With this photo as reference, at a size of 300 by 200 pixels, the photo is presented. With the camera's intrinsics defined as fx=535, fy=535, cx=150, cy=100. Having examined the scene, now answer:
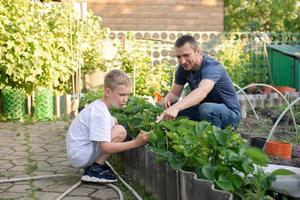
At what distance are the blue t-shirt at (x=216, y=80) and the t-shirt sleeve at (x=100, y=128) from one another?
0.97 meters

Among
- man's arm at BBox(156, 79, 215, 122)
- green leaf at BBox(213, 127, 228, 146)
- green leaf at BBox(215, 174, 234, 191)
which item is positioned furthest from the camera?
man's arm at BBox(156, 79, 215, 122)

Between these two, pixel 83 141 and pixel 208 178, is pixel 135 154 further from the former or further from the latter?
pixel 208 178

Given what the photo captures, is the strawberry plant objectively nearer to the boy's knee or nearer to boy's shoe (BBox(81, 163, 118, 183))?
the boy's knee

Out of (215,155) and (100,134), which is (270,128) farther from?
(215,155)

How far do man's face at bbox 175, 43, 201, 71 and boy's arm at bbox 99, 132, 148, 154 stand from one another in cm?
92

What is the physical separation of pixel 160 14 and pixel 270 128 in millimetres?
8713

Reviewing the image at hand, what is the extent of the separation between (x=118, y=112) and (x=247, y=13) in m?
16.3

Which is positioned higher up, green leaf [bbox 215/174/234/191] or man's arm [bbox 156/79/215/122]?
man's arm [bbox 156/79/215/122]

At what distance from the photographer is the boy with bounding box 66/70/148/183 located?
13.2 ft

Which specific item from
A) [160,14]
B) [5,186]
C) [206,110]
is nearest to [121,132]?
[206,110]

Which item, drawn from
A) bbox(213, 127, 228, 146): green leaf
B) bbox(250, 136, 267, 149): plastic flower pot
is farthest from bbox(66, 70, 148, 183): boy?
bbox(250, 136, 267, 149): plastic flower pot

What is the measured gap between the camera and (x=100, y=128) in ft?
13.2

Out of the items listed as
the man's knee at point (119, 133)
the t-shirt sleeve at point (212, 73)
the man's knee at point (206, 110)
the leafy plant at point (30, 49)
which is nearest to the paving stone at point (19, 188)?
the man's knee at point (119, 133)

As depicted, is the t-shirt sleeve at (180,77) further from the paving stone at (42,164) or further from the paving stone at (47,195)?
the paving stone at (47,195)
